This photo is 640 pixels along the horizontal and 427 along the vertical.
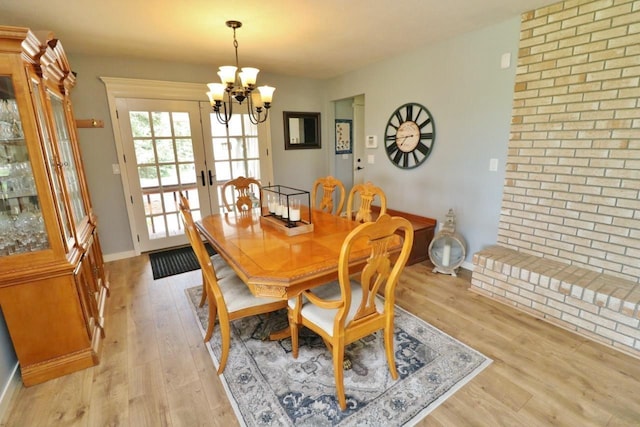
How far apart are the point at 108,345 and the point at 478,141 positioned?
11.6ft

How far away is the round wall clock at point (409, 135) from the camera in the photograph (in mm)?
3358

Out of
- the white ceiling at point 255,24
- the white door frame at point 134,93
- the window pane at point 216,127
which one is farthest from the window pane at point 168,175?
the white ceiling at point 255,24

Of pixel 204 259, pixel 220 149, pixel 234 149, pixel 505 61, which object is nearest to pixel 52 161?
pixel 204 259

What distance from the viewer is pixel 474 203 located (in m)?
3.05

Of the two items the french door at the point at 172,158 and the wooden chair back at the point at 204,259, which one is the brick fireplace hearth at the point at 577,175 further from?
the french door at the point at 172,158

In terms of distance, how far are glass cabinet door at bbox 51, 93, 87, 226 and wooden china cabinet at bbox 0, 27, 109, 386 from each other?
1.18 ft

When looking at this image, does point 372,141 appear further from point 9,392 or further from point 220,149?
point 9,392

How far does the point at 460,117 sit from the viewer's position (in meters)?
3.04

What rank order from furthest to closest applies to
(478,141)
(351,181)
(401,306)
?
1. (351,181)
2. (478,141)
3. (401,306)

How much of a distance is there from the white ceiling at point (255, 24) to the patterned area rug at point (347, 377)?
235cm

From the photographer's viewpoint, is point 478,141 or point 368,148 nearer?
point 478,141

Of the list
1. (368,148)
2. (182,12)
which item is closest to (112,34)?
(182,12)

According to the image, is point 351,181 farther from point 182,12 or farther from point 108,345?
point 108,345

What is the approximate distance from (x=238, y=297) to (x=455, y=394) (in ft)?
4.38
